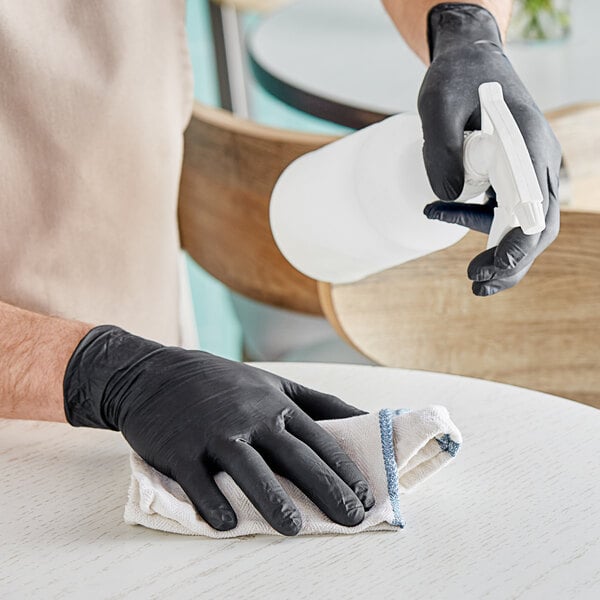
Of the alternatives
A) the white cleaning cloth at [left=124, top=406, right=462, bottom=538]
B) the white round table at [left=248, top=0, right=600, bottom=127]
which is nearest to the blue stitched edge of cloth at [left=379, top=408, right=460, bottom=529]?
the white cleaning cloth at [left=124, top=406, right=462, bottom=538]

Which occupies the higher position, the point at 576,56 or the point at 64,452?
the point at 64,452

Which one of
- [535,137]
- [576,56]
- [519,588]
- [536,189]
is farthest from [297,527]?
[576,56]

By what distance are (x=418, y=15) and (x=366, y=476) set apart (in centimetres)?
61

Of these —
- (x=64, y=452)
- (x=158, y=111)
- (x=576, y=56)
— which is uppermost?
(x=158, y=111)

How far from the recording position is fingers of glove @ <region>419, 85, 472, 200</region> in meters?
0.84

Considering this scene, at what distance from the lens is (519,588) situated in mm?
682

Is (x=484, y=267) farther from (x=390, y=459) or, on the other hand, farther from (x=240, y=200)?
(x=240, y=200)

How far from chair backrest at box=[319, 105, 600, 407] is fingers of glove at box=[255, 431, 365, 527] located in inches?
16.6

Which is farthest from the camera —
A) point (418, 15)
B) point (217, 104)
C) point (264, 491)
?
point (217, 104)

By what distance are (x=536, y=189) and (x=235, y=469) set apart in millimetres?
296

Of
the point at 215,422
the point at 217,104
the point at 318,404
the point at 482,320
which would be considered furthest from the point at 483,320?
the point at 217,104

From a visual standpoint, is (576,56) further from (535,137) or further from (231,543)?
(231,543)

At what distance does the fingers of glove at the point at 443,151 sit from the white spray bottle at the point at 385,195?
0.01 meters

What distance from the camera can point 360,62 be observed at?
197cm
